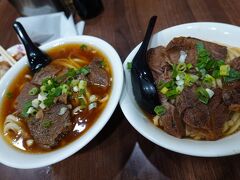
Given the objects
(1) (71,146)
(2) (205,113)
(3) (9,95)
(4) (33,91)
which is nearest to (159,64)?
(2) (205,113)

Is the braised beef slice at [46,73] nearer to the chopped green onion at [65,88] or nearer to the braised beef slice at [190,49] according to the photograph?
the chopped green onion at [65,88]

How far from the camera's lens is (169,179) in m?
1.02

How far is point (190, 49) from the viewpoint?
1206 millimetres

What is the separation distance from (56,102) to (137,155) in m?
0.47

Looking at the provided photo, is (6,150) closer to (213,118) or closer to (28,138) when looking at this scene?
(28,138)

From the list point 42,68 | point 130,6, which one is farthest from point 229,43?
point 42,68

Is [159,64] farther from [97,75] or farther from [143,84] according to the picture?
[97,75]

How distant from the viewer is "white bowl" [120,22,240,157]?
2.92 ft

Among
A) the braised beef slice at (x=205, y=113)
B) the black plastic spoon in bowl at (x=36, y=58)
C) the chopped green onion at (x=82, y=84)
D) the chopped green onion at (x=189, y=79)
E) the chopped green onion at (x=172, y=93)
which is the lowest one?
the braised beef slice at (x=205, y=113)

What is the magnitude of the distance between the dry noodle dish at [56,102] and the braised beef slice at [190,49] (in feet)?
1.09

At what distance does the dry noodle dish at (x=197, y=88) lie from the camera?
100 centimetres

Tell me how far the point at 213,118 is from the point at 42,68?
0.96m

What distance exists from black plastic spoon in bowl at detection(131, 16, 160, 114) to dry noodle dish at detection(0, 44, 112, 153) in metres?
0.15

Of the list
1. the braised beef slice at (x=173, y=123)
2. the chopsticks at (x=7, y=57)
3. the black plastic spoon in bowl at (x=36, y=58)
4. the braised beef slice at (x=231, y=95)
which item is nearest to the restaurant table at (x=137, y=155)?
the braised beef slice at (x=173, y=123)
